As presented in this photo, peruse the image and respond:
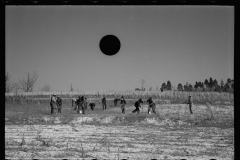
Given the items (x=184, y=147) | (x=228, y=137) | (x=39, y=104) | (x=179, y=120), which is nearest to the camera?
(x=184, y=147)

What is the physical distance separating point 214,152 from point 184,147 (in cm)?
104

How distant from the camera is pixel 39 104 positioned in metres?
27.4

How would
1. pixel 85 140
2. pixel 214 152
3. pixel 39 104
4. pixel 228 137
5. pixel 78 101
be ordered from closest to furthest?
pixel 214 152
pixel 85 140
pixel 228 137
pixel 78 101
pixel 39 104

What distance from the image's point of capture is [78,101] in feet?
65.5

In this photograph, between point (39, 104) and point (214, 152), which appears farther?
point (39, 104)

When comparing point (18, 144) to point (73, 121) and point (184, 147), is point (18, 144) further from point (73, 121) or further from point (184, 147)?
point (73, 121)

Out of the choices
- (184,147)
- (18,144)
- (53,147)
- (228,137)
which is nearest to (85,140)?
(53,147)

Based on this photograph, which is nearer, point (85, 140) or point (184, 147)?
point (184, 147)
